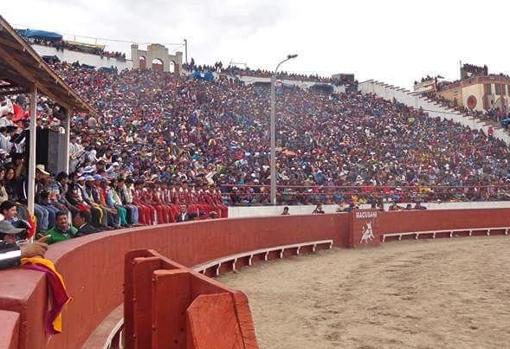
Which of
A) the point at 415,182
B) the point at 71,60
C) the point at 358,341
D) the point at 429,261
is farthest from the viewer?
the point at 71,60

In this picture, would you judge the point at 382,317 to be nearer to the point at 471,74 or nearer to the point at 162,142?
the point at 162,142

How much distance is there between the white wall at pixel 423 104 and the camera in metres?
44.2

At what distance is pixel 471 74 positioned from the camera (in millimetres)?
63031

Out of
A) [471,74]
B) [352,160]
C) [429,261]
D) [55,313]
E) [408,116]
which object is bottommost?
[429,261]

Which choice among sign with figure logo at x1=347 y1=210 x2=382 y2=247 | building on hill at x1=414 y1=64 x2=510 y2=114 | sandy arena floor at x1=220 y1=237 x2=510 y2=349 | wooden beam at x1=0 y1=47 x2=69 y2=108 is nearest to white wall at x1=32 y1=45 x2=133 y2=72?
sign with figure logo at x1=347 y1=210 x2=382 y2=247

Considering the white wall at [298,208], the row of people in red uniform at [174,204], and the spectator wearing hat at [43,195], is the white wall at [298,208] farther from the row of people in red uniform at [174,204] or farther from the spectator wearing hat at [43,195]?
the spectator wearing hat at [43,195]

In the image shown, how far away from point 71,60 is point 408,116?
24090 mm

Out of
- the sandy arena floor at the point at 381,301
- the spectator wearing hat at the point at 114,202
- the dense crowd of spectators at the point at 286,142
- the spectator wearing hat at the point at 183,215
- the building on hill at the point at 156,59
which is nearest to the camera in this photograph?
the sandy arena floor at the point at 381,301

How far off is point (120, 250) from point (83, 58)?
30.6m

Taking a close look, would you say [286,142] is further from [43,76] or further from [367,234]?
[43,76]

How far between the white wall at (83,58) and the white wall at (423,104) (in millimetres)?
21261

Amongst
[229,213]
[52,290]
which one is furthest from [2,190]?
[229,213]

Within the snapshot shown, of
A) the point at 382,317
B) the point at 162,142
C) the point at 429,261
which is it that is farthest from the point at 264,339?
the point at 162,142

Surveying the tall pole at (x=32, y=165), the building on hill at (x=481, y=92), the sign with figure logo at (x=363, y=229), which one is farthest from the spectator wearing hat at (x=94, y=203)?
the building on hill at (x=481, y=92)
